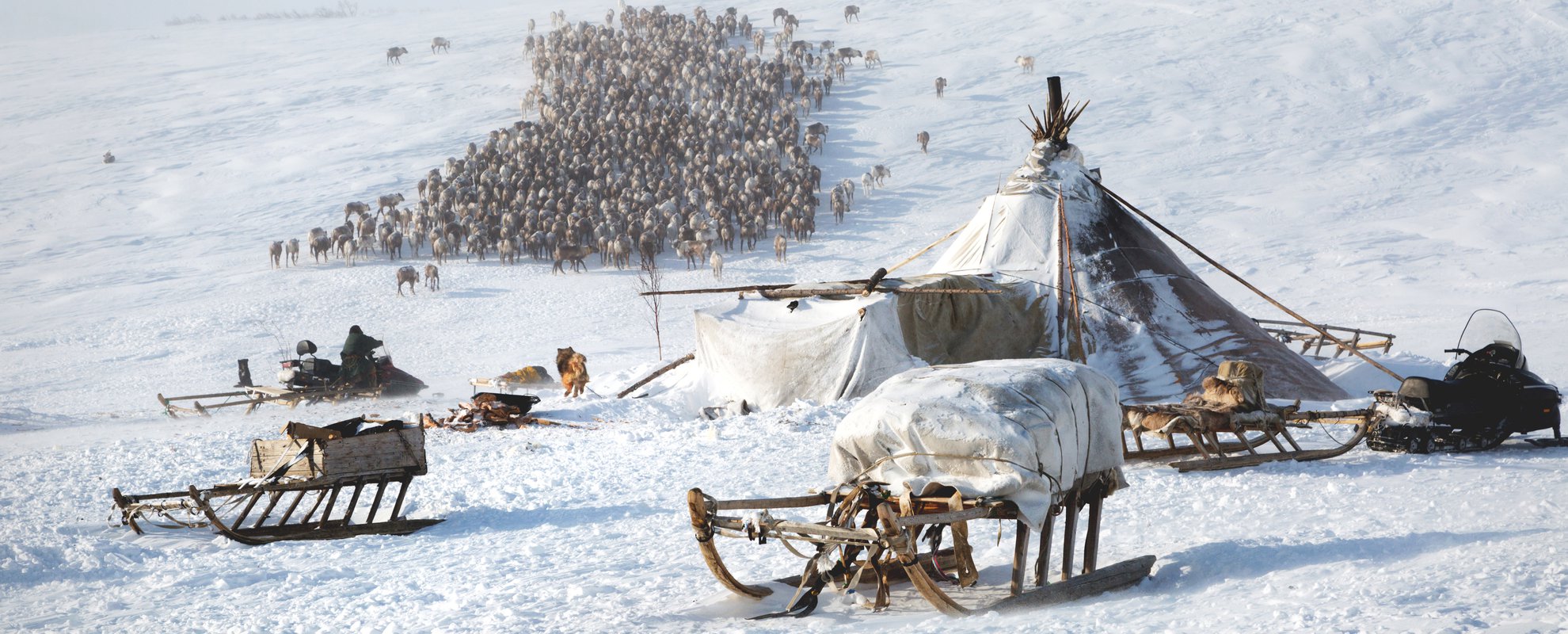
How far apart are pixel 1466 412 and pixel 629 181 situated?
2721cm

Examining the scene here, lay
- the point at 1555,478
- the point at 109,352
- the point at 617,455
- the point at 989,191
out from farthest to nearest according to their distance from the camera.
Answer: the point at 989,191, the point at 109,352, the point at 617,455, the point at 1555,478

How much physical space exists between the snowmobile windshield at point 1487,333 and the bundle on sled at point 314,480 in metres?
9.43

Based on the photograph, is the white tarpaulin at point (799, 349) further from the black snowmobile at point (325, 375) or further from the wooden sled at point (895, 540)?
the wooden sled at point (895, 540)

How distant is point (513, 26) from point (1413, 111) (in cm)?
4401

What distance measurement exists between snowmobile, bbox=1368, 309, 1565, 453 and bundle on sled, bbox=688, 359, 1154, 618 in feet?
15.4

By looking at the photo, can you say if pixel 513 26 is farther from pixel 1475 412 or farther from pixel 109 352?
pixel 1475 412

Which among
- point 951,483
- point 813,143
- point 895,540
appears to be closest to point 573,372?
point 951,483

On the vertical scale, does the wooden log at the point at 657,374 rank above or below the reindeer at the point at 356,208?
below

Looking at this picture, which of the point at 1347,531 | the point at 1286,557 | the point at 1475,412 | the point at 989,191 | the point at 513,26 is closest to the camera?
the point at 1286,557

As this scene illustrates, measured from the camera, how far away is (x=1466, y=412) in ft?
34.2

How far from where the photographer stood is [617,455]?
12.5m

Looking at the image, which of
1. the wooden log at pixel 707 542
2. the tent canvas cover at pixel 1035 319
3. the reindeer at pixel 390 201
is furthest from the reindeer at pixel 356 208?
the wooden log at pixel 707 542

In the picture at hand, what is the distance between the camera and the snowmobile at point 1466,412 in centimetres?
1044

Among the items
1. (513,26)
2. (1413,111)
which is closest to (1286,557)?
(1413,111)
